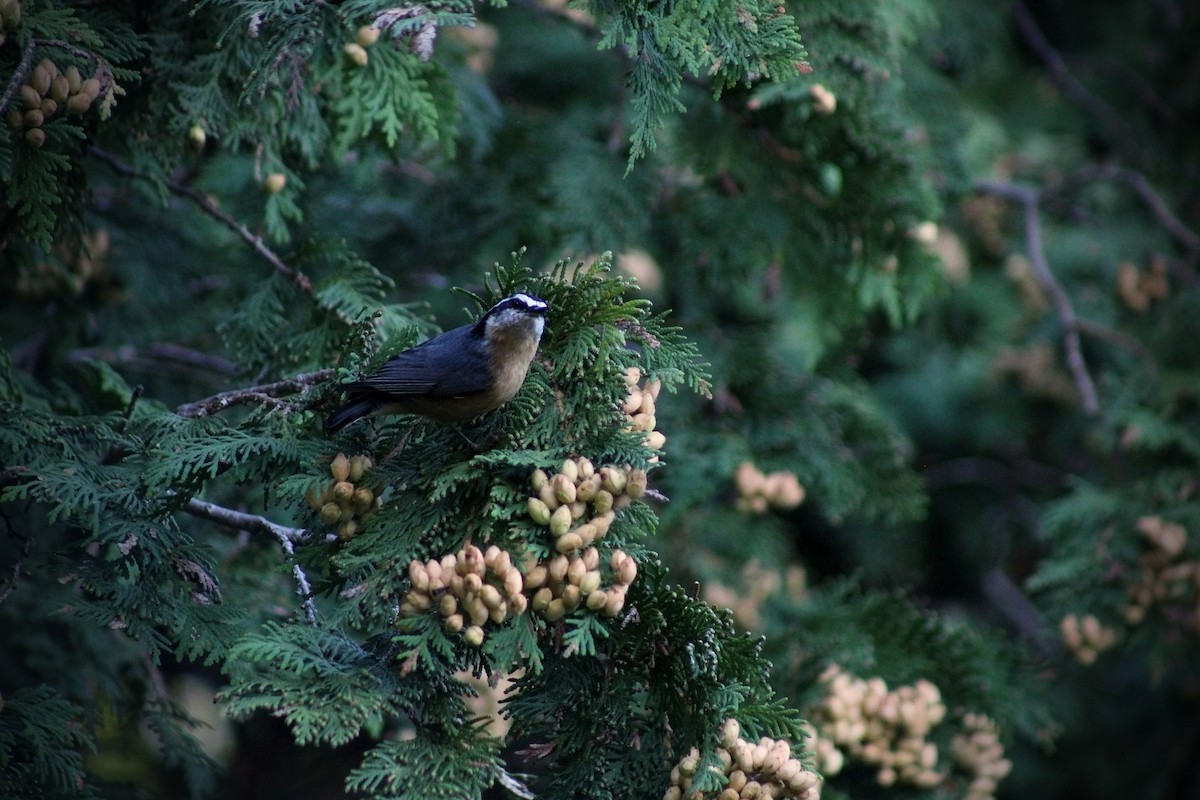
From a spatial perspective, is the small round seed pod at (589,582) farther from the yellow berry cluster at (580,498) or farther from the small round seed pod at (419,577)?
the small round seed pod at (419,577)

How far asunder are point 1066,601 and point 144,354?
10.1 ft

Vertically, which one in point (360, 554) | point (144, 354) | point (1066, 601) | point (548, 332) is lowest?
point (1066, 601)

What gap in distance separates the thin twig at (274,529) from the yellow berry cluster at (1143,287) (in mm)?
3791

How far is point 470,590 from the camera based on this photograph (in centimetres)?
165

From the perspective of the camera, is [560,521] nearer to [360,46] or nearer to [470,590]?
[470,590]

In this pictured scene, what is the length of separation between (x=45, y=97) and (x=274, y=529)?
93 cm

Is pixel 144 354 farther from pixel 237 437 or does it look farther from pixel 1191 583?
pixel 1191 583

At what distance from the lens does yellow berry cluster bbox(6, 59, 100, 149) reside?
193 cm

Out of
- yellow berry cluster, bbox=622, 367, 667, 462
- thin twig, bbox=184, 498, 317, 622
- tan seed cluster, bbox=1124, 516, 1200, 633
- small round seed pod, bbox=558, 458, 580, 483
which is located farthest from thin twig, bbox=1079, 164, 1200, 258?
thin twig, bbox=184, 498, 317, 622

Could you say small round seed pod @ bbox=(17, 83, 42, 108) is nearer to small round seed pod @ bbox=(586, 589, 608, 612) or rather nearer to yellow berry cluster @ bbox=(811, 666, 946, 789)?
small round seed pod @ bbox=(586, 589, 608, 612)

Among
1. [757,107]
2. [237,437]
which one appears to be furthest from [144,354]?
[757,107]

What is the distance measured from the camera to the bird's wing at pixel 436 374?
189 cm

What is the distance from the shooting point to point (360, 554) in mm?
1821

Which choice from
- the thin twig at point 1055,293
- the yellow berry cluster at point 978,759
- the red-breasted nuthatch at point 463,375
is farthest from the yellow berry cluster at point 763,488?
the red-breasted nuthatch at point 463,375
